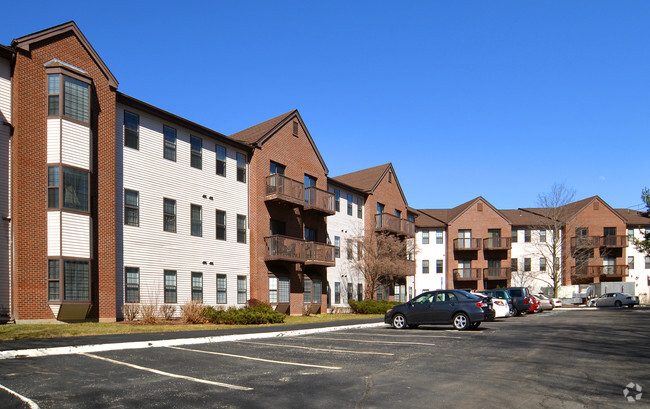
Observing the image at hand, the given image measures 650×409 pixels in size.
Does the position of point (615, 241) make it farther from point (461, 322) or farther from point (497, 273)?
point (461, 322)

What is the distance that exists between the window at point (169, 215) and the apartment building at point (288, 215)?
587cm

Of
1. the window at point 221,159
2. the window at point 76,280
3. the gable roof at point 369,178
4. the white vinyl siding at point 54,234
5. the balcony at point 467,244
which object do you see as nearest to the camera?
the white vinyl siding at point 54,234

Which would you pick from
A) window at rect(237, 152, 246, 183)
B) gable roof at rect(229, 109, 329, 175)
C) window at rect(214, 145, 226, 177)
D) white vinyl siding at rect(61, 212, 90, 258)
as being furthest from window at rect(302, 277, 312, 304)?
white vinyl siding at rect(61, 212, 90, 258)

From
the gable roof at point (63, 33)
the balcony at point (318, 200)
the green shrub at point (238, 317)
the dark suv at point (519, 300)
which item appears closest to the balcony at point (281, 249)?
the balcony at point (318, 200)

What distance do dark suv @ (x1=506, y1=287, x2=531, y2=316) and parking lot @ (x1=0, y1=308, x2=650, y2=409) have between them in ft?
65.4

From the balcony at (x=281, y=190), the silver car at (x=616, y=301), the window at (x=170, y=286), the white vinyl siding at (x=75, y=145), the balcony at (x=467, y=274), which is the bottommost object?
the silver car at (x=616, y=301)

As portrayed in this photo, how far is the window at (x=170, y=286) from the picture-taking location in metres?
27.2

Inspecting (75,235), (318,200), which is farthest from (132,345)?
(318,200)

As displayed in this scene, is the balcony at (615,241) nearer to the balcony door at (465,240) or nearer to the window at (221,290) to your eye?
the balcony door at (465,240)

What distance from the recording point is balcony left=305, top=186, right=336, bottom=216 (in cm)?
3683

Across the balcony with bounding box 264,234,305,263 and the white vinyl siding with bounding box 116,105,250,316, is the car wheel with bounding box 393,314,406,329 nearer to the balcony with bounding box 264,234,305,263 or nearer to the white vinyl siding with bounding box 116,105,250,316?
the white vinyl siding with bounding box 116,105,250,316

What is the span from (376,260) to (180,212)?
18917 millimetres

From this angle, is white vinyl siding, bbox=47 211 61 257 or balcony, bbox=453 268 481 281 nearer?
white vinyl siding, bbox=47 211 61 257

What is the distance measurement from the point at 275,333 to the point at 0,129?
41.8 feet
